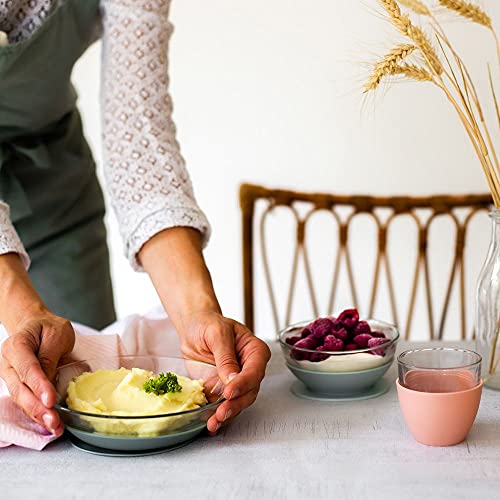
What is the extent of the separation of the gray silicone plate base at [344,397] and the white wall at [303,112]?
143cm

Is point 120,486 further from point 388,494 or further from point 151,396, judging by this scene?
point 388,494

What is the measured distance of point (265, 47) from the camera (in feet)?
8.16

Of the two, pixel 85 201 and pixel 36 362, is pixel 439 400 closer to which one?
pixel 36 362

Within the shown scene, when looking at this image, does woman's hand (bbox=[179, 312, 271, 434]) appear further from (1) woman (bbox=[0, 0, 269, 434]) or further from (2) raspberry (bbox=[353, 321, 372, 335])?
(2) raspberry (bbox=[353, 321, 372, 335])

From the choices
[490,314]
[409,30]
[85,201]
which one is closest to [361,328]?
[490,314]

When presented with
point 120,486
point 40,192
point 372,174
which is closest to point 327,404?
point 120,486

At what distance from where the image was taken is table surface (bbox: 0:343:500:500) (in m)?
0.79

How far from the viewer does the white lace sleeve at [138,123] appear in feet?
3.92

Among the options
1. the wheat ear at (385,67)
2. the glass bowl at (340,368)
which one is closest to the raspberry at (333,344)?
the glass bowl at (340,368)

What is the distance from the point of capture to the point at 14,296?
3.35 feet

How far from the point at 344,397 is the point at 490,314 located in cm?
21

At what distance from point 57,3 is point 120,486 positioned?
2.59 ft

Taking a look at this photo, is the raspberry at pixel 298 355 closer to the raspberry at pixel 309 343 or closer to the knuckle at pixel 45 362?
the raspberry at pixel 309 343

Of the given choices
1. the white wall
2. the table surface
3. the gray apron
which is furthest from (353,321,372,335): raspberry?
the white wall
